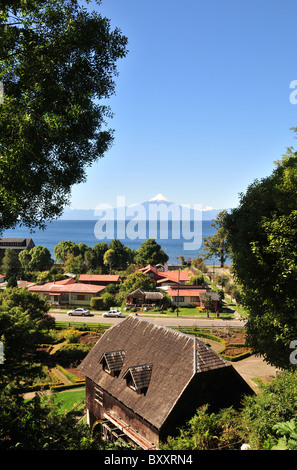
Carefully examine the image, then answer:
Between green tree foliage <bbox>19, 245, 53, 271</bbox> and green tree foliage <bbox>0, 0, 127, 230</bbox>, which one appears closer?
green tree foliage <bbox>0, 0, 127, 230</bbox>

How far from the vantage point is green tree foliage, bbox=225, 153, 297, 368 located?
50.2 ft

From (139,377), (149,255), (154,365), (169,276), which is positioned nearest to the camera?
(139,377)

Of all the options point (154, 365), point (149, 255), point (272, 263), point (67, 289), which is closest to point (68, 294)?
point (67, 289)

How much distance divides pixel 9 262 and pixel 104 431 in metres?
74.6

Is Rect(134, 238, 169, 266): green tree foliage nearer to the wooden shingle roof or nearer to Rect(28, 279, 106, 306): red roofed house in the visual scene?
Rect(28, 279, 106, 306): red roofed house

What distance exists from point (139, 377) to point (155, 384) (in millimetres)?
1031

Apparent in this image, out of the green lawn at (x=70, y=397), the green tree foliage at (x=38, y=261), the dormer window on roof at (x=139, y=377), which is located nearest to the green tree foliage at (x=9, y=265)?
the green tree foliage at (x=38, y=261)

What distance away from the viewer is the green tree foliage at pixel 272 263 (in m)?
15.3

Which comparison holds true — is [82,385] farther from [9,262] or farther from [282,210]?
[9,262]

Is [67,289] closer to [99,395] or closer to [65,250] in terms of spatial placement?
[65,250]

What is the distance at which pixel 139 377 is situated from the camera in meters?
17.6

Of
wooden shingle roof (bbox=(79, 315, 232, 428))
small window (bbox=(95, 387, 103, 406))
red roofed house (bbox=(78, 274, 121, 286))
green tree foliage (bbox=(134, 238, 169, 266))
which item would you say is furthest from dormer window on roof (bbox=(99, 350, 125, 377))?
green tree foliage (bbox=(134, 238, 169, 266))

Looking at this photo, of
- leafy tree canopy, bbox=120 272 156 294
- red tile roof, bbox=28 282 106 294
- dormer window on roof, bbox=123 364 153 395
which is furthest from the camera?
leafy tree canopy, bbox=120 272 156 294
